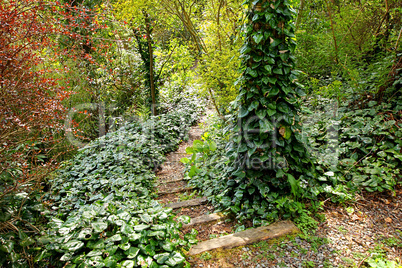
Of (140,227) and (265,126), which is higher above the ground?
(265,126)

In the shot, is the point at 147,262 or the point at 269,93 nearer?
the point at 147,262

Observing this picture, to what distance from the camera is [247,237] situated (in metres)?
2.21

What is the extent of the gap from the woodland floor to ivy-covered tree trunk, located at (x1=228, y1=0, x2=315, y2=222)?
15.4 inches

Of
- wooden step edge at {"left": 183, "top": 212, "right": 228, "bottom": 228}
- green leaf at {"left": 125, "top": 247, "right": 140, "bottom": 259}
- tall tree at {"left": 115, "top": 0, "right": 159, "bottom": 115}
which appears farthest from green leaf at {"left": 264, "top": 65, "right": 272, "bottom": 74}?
tall tree at {"left": 115, "top": 0, "right": 159, "bottom": 115}

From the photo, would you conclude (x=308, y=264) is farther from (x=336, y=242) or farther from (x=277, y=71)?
(x=277, y=71)

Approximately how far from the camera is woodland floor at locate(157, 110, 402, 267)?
6.54ft

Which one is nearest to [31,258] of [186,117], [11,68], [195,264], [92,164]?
[195,264]

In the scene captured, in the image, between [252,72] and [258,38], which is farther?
[252,72]

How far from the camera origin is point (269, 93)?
2449 mm

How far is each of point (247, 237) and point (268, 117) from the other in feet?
4.00

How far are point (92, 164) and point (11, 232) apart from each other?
2177 millimetres

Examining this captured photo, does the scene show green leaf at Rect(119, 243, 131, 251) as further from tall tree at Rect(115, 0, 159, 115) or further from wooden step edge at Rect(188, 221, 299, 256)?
tall tree at Rect(115, 0, 159, 115)

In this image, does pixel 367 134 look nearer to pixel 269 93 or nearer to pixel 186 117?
pixel 269 93

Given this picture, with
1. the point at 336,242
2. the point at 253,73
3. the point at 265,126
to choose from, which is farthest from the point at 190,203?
the point at 253,73
